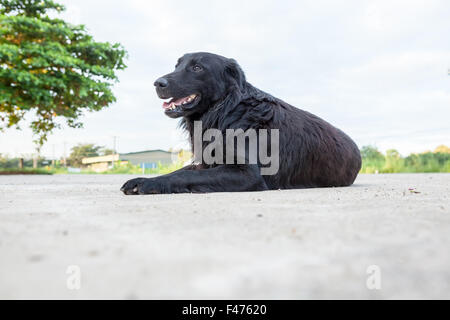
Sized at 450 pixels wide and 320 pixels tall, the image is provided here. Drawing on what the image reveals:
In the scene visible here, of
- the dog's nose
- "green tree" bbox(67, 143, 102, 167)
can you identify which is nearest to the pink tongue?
the dog's nose

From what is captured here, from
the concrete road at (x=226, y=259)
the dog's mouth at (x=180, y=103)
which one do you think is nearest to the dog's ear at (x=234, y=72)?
the dog's mouth at (x=180, y=103)

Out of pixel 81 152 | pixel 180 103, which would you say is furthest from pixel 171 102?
pixel 81 152

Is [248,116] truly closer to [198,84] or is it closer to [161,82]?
[198,84]

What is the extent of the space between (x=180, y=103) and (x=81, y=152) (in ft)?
145

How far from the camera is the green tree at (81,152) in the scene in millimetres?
42809

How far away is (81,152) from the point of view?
44.2 meters

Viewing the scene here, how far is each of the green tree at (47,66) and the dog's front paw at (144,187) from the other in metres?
10.1

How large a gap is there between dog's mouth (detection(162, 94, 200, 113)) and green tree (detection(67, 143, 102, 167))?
4219 cm

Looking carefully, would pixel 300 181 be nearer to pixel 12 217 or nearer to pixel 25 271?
pixel 12 217

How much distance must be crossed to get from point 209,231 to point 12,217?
899 millimetres

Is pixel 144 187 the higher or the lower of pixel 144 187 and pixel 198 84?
the lower

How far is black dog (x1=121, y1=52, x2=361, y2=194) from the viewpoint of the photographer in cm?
351

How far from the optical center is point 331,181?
3.92m
